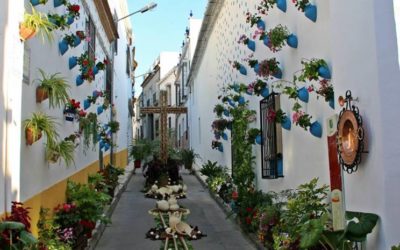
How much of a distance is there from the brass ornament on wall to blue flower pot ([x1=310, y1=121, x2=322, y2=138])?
3.65 feet

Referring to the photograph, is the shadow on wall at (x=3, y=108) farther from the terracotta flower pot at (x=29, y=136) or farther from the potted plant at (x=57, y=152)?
the potted plant at (x=57, y=152)

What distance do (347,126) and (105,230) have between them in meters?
6.36

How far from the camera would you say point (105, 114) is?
1501cm

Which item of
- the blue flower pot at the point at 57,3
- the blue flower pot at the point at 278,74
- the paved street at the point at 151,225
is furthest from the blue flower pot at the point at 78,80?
the blue flower pot at the point at 278,74

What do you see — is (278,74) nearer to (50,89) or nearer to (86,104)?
(50,89)

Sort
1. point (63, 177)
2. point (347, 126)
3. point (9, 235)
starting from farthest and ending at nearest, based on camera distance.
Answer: point (63, 177), point (347, 126), point (9, 235)

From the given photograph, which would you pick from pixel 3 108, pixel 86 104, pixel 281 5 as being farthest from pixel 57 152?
pixel 281 5

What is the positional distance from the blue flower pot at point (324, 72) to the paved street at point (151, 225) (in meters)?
3.75

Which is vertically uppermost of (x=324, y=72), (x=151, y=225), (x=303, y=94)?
(x=324, y=72)

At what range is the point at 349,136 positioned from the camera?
15.6 feet

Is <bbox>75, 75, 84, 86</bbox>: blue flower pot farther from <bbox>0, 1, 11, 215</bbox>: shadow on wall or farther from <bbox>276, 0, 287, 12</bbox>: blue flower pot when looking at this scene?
<bbox>0, 1, 11, 215</bbox>: shadow on wall

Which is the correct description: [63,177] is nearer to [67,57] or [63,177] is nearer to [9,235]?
[67,57]

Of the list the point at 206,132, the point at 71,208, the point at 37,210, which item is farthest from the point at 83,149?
the point at 206,132

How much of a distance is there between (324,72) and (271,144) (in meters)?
3.25
